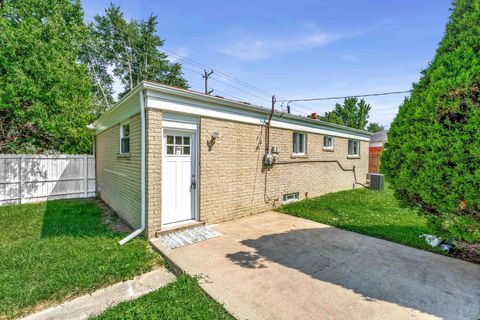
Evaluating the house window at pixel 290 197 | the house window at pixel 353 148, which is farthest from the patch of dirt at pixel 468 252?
the house window at pixel 353 148

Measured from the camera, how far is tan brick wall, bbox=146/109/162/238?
4.80 metres

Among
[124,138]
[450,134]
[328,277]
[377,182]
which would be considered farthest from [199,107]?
[377,182]

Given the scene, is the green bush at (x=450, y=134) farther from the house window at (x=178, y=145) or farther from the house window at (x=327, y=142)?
the house window at (x=327, y=142)

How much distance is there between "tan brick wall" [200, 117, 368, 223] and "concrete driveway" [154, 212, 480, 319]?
4.12 ft

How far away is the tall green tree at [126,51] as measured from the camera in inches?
851

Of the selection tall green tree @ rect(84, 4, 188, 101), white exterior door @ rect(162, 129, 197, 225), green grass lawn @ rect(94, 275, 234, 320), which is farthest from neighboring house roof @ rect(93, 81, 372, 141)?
tall green tree @ rect(84, 4, 188, 101)

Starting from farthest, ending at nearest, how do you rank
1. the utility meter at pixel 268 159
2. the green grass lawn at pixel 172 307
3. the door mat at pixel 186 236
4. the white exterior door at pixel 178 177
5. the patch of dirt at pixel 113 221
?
the utility meter at pixel 268 159
the patch of dirt at pixel 113 221
the white exterior door at pixel 178 177
the door mat at pixel 186 236
the green grass lawn at pixel 172 307

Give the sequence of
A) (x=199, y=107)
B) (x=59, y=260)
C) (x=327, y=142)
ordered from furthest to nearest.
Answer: (x=327, y=142) → (x=199, y=107) → (x=59, y=260)

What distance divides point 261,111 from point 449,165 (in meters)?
4.86

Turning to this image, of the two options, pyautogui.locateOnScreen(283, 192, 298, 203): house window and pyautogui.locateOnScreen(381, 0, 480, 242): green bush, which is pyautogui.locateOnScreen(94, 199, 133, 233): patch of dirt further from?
pyautogui.locateOnScreen(381, 0, 480, 242): green bush

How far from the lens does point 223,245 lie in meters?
4.67

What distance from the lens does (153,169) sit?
4.89 m

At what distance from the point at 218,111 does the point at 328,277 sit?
447cm

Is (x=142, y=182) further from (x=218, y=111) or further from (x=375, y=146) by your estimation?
(x=375, y=146)
